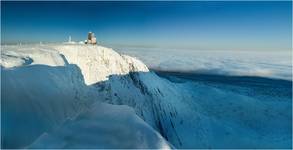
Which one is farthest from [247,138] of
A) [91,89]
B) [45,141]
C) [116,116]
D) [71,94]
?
[45,141]

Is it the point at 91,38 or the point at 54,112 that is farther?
the point at 91,38

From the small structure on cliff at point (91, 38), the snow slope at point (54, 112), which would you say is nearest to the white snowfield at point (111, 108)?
the snow slope at point (54, 112)

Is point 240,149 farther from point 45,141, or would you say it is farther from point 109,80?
point 45,141

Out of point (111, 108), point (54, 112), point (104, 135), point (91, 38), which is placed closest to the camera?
point (104, 135)

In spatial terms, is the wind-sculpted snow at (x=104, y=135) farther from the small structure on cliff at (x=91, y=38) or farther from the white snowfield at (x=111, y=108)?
the small structure on cliff at (x=91, y=38)

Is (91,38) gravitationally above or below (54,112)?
above

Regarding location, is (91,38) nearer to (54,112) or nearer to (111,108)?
(54,112)

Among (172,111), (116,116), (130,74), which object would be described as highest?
(116,116)

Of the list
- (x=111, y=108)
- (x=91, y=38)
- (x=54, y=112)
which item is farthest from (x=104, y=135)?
(x=91, y=38)
